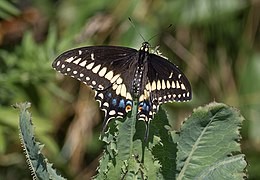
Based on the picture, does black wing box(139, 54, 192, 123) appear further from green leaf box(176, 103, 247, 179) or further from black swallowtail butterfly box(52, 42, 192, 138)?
green leaf box(176, 103, 247, 179)

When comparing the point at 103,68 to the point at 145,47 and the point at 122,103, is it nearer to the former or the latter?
the point at 145,47

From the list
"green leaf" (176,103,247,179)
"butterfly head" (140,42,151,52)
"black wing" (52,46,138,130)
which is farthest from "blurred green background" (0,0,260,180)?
"green leaf" (176,103,247,179)

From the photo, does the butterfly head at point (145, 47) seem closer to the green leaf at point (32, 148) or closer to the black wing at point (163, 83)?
the black wing at point (163, 83)

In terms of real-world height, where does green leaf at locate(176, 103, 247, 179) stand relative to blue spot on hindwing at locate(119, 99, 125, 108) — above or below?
below

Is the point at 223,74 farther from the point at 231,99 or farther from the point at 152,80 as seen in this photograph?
the point at 152,80

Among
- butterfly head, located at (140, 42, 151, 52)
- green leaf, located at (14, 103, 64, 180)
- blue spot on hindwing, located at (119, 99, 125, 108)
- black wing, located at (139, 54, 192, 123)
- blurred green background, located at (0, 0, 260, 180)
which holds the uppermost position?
blurred green background, located at (0, 0, 260, 180)

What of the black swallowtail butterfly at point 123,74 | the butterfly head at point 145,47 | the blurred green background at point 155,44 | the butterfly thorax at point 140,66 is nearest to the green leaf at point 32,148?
the black swallowtail butterfly at point 123,74

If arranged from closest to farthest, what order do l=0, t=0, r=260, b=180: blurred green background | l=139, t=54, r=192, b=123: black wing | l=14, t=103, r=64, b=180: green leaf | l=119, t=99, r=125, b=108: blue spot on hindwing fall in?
l=14, t=103, r=64, b=180: green leaf
l=119, t=99, r=125, b=108: blue spot on hindwing
l=139, t=54, r=192, b=123: black wing
l=0, t=0, r=260, b=180: blurred green background

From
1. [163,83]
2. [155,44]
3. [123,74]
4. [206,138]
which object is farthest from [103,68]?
[155,44]
